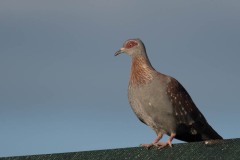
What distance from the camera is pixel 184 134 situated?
1362 cm

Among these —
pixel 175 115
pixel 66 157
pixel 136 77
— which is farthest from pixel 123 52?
pixel 66 157

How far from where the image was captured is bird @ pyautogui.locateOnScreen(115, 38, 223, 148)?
13164 mm

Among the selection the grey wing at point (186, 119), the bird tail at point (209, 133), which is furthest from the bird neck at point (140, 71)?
the bird tail at point (209, 133)

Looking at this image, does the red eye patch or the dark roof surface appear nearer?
the dark roof surface

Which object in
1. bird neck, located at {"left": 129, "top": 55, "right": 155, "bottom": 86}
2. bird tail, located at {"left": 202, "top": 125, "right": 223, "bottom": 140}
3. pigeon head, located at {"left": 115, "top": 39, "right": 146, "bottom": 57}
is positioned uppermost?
pigeon head, located at {"left": 115, "top": 39, "right": 146, "bottom": 57}

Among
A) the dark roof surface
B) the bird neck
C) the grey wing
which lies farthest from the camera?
the bird neck

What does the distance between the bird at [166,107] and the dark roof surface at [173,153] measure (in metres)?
4.03

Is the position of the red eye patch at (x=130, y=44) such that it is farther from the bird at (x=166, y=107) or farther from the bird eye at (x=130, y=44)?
the bird at (x=166, y=107)

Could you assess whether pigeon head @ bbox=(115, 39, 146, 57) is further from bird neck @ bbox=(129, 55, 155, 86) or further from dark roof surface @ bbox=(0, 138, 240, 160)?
dark roof surface @ bbox=(0, 138, 240, 160)

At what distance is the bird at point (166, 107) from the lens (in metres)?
13.2

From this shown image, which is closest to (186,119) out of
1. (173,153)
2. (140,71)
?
(140,71)

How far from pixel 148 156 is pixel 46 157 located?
52.2 inches

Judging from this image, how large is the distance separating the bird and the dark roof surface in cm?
403

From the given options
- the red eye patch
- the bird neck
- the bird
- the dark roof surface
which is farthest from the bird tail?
the dark roof surface
